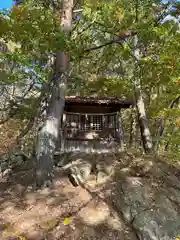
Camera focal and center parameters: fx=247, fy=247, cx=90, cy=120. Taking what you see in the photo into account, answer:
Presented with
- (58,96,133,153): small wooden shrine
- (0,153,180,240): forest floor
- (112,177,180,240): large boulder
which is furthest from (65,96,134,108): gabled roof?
(112,177,180,240): large boulder

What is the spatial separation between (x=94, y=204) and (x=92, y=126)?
7012mm

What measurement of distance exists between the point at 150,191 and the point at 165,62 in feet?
19.2

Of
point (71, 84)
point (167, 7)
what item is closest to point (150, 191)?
point (167, 7)

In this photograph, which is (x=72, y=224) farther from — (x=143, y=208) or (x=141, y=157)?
(x=141, y=157)

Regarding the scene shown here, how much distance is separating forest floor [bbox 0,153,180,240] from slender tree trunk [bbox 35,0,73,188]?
638mm

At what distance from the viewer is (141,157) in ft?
35.3

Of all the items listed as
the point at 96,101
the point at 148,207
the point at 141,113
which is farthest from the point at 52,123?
the point at 141,113

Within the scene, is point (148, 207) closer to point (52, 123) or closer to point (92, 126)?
point (52, 123)

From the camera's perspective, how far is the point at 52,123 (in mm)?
9227

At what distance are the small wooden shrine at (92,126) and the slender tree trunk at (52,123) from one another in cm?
360

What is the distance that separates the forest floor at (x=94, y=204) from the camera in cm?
661

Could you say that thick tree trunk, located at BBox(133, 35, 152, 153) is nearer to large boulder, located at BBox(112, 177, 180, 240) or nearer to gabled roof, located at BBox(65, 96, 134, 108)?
gabled roof, located at BBox(65, 96, 134, 108)

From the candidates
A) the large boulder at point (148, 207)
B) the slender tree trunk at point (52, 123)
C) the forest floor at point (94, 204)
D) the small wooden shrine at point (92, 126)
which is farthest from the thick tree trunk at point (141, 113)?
the slender tree trunk at point (52, 123)

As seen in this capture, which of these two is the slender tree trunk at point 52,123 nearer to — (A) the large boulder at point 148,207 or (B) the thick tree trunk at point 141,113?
(A) the large boulder at point 148,207
